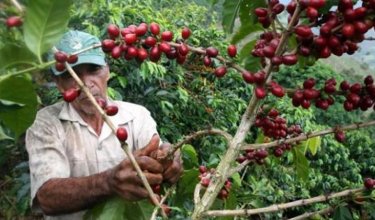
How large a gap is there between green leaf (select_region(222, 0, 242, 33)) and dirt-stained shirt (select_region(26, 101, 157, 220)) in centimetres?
76

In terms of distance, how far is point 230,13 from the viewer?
4.04 ft

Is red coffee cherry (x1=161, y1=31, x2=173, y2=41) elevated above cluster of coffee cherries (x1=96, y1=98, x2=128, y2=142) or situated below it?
above

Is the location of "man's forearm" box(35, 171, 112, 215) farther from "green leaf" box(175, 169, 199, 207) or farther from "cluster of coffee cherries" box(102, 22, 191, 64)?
Answer: "cluster of coffee cherries" box(102, 22, 191, 64)

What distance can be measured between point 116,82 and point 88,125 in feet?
5.38

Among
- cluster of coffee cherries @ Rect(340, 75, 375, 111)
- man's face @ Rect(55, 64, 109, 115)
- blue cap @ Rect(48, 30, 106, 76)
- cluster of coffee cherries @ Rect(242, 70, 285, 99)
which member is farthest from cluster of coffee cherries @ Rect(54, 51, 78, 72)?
man's face @ Rect(55, 64, 109, 115)

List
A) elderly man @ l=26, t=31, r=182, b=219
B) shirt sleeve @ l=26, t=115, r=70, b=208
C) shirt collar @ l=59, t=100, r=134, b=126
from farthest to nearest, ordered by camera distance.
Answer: shirt collar @ l=59, t=100, r=134, b=126 < shirt sleeve @ l=26, t=115, r=70, b=208 < elderly man @ l=26, t=31, r=182, b=219

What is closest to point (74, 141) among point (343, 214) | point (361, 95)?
point (343, 214)

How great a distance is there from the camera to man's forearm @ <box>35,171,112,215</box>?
1.46m

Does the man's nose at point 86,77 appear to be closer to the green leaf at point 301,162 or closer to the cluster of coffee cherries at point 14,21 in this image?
the green leaf at point 301,162

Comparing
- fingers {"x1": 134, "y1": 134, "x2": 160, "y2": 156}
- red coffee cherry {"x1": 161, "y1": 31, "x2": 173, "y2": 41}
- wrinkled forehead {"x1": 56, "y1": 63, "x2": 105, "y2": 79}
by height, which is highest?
red coffee cherry {"x1": 161, "y1": 31, "x2": 173, "y2": 41}

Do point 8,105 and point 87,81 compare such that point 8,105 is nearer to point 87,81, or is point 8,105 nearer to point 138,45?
point 138,45

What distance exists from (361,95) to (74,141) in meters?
1.14

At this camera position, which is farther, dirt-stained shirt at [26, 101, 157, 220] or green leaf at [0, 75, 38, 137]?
dirt-stained shirt at [26, 101, 157, 220]

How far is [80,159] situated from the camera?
74.1 inches
